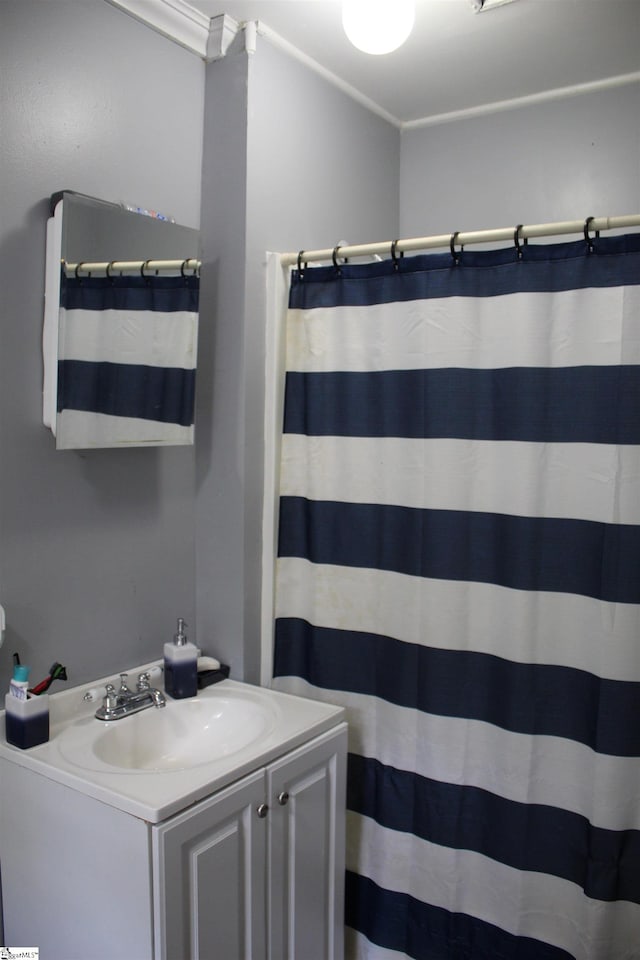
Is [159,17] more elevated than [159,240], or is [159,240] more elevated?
[159,17]

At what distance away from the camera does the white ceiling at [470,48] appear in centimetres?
191

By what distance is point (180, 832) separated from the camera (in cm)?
138

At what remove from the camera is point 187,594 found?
2.09 metres

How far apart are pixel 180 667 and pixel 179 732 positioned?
0.15 metres

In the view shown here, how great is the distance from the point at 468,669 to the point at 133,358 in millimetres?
1092

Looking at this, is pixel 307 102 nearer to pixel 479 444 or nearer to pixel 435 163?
pixel 435 163

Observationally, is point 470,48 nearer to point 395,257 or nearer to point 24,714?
point 395,257

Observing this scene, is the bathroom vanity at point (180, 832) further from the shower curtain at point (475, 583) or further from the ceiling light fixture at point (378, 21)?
the ceiling light fixture at point (378, 21)

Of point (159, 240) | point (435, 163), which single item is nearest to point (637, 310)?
point (159, 240)

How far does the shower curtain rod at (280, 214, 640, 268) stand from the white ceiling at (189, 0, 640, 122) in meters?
0.57

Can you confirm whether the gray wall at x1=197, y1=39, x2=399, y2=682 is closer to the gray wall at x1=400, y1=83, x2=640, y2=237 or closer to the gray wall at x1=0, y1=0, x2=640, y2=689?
the gray wall at x1=0, y1=0, x2=640, y2=689

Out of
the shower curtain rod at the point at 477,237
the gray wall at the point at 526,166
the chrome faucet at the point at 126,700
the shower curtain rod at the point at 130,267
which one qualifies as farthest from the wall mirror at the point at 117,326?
the gray wall at the point at 526,166

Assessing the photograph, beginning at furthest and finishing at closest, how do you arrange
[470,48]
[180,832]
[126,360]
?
[470,48], [126,360], [180,832]

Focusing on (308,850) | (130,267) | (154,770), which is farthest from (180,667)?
(130,267)
